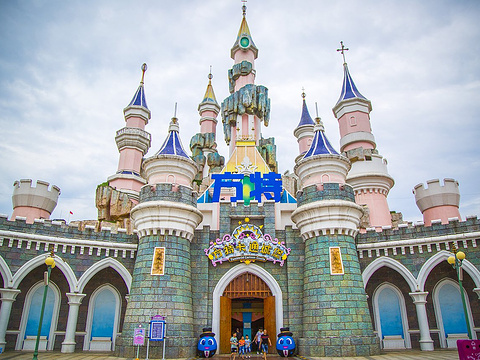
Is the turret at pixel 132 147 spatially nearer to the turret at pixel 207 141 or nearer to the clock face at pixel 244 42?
the turret at pixel 207 141

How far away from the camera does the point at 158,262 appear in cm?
1641

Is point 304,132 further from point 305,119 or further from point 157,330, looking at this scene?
point 157,330

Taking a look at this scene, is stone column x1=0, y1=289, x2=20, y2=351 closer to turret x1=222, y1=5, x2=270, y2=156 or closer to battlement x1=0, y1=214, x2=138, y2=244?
battlement x1=0, y1=214, x2=138, y2=244

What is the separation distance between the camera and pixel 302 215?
1753 cm

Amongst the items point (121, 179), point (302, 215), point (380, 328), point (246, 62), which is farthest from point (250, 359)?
point (246, 62)

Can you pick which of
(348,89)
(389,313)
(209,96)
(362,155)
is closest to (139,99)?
(209,96)

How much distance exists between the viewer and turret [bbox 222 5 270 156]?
102 feet

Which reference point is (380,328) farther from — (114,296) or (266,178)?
(114,296)

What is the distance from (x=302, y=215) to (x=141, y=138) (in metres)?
19.5

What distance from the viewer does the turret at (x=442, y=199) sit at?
75.0ft

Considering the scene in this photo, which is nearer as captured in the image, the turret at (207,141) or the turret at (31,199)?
the turret at (31,199)

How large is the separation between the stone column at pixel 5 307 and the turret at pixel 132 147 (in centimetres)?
1470

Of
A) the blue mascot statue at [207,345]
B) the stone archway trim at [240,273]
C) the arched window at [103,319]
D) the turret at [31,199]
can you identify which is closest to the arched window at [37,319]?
the arched window at [103,319]

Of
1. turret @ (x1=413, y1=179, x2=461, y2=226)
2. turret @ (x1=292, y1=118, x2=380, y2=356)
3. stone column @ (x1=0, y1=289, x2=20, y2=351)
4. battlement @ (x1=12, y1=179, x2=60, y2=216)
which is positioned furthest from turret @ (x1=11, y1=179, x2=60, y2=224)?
turret @ (x1=413, y1=179, x2=461, y2=226)
